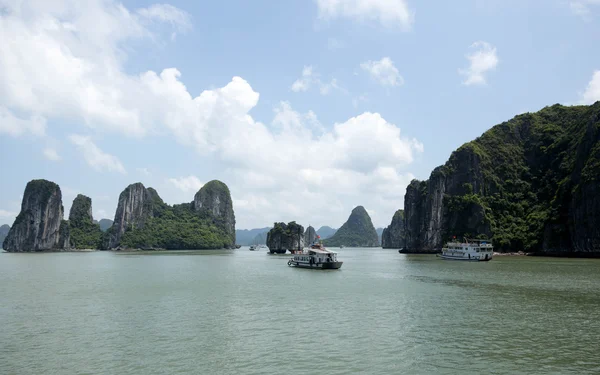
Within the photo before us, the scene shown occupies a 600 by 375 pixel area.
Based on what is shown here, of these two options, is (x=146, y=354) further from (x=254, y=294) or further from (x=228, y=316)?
(x=254, y=294)

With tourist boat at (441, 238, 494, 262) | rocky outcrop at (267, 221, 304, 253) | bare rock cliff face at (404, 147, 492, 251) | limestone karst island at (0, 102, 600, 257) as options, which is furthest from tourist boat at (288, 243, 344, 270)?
bare rock cliff face at (404, 147, 492, 251)

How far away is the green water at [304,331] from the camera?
18656mm

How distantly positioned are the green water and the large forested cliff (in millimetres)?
90671

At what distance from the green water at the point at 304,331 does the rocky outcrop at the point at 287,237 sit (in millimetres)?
116425

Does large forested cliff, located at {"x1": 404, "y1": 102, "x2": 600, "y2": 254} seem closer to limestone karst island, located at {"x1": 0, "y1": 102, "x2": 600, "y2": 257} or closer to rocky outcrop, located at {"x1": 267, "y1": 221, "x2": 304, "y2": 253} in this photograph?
limestone karst island, located at {"x1": 0, "y1": 102, "x2": 600, "y2": 257}

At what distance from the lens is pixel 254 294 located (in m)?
41.5

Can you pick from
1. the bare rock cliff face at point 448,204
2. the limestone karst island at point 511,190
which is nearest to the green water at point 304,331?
the limestone karst island at point 511,190

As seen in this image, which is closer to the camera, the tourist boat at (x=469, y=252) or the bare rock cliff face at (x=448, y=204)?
the tourist boat at (x=469, y=252)

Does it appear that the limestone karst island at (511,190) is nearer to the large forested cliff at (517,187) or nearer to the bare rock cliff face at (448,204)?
the bare rock cliff face at (448,204)

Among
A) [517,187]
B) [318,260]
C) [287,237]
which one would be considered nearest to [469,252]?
[318,260]

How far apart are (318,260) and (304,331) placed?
50800 mm

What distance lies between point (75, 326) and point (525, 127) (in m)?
187

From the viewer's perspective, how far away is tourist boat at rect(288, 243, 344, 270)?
7388cm

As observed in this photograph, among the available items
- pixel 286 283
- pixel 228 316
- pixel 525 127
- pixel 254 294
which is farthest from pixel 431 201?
pixel 228 316
